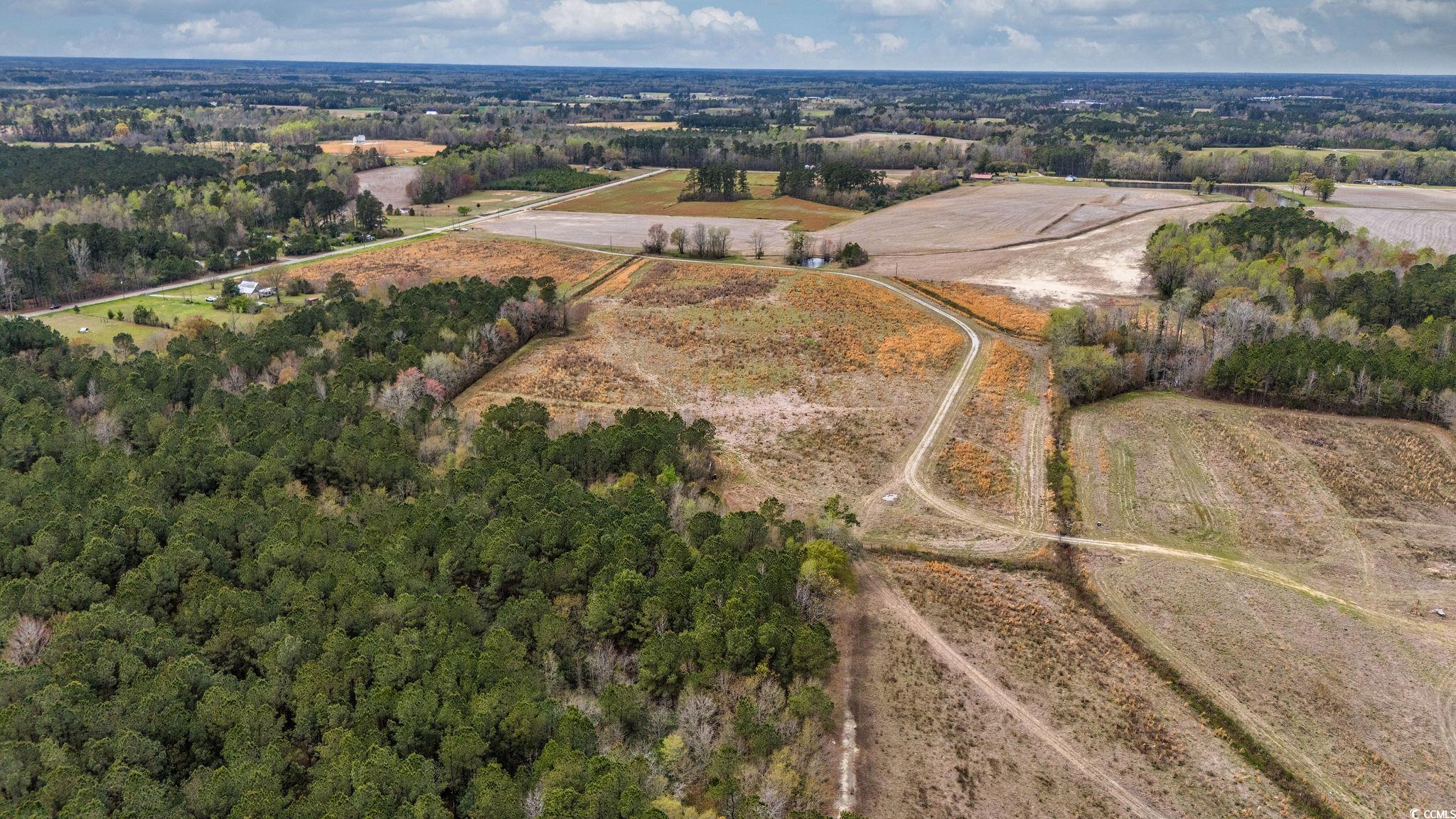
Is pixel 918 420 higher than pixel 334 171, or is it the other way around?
pixel 334 171

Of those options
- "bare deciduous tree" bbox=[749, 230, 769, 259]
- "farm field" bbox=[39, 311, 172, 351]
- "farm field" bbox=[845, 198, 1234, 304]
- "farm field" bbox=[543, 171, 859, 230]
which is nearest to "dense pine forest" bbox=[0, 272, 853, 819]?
"farm field" bbox=[39, 311, 172, 351]

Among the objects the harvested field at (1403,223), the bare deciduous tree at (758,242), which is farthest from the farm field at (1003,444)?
the harvested field at (1403,223)

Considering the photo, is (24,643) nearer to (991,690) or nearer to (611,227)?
(991,690)

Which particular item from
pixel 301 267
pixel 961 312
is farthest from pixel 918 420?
pixel 301 267

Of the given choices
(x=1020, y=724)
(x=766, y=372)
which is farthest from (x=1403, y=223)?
(x=1020, y=724)

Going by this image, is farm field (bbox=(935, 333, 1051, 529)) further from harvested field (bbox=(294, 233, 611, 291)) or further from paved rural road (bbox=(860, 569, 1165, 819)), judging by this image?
harvested field (bbox=(294, 233, 611, 291))

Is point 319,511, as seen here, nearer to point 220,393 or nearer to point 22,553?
point 22,553

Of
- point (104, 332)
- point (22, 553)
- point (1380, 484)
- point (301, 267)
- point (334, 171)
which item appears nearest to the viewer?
point (22, 553)
